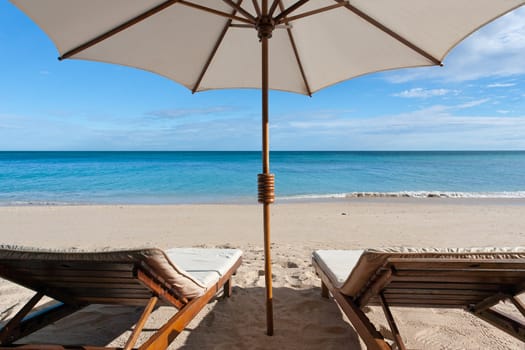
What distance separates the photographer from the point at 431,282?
164 centimetres

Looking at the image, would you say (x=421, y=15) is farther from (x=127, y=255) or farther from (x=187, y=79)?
(x=127, y=255)

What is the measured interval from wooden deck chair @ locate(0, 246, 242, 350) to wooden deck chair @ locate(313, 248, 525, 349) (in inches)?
38.4

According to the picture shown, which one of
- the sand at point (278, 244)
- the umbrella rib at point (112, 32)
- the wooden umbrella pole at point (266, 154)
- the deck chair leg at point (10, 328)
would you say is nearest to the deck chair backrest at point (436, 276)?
the sand at point (278, 244)

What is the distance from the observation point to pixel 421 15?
6.71 ft

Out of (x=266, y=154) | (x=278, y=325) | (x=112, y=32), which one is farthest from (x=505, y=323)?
(x=112, y=32)

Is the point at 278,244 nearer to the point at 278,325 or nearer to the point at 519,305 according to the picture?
the point at 278,325

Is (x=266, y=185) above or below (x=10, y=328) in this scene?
above

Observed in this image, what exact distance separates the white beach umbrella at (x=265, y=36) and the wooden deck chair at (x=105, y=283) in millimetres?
619

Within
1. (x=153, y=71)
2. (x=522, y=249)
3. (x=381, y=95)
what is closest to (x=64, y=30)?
(x=153, y=71)

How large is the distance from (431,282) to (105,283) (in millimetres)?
1857

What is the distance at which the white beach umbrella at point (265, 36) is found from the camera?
6.44 feet

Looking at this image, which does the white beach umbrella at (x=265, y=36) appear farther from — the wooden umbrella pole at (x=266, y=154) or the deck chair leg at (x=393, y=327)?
the deck chair leg at (x=393, y=327)

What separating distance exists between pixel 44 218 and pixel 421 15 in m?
8.89

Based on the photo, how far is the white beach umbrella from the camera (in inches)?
77.3
